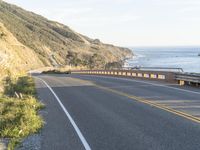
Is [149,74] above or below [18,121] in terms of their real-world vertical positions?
below

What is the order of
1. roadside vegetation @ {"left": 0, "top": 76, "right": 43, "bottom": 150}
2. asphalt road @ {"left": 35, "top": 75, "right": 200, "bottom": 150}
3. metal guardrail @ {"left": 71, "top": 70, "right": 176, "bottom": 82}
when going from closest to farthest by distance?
asphalt road @ {"left": 35, "top": 75, "right": 200, "bottom": 150}
roadside vegetation @ {"left": 0, "top": 76, "right": 43, "bottom": 150}
metal guardrail @ {"left": 71, "top": 70, "right": 176, "bottom": 82}

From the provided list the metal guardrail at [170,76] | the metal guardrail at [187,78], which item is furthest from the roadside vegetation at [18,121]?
the metal guardrail at [170,76]

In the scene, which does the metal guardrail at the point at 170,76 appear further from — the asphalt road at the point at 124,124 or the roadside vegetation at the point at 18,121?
the roadside vegetation at the point at 18,121

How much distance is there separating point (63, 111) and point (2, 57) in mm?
25749

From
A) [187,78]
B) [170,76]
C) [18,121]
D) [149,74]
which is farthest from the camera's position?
[149,74]

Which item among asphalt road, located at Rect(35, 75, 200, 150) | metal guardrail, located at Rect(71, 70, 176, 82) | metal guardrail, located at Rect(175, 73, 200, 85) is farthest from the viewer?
metal guardrail, located at Rect(71, 70, 176, 82)

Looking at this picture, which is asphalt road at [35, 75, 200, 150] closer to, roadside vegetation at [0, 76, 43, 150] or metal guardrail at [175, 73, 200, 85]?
roadside vegetation at [0, 76, 43, 150]

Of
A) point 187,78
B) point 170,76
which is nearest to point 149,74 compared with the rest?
point 170,76

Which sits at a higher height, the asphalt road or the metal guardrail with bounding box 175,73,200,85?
the metal guardrail with bounding box 175,73,200,85

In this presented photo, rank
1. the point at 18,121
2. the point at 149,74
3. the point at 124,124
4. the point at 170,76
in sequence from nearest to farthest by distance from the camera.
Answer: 1. the point at 124,124
2. the point at 18,121
3. the point at 170,76
4. the point at 149,74

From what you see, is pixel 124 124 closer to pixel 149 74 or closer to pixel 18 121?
pixel 18 121

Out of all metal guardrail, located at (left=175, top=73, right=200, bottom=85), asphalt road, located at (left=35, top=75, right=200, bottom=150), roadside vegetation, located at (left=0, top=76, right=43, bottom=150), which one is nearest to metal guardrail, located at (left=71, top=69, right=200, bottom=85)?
metal guardrail, located at (left=175, top=73, right=200, bottom=85)

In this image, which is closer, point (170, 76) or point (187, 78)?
point (187, 78)

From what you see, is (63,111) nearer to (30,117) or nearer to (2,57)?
(30,117)
